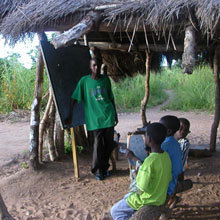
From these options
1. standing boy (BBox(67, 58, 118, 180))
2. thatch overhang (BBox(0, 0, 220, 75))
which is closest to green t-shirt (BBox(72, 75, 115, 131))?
standing boy (BBox(67, 58, 118, 180))

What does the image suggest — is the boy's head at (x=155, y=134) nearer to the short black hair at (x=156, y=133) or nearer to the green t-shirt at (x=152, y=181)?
the short black hair at (x=156, y=133)

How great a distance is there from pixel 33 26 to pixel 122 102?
8.99 metres

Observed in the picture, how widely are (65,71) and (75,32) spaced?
1334mm

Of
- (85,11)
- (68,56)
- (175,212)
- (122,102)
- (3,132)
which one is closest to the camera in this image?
(175,212)

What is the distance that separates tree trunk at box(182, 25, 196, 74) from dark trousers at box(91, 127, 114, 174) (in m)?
1.69

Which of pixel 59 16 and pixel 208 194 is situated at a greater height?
pixel 59 16

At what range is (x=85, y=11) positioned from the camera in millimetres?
3348

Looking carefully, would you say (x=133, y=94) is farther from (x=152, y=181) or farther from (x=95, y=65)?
(x=152, y=181)

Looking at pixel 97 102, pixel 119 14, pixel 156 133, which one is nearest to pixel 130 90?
pixel 97 102

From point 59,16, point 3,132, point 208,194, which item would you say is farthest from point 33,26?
point 3,132

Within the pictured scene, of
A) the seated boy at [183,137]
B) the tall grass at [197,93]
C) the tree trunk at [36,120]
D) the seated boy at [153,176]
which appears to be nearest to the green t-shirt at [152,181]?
the seated boy at [153,176]

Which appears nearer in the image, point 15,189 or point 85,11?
point 85,11

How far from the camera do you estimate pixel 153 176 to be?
2.16 m

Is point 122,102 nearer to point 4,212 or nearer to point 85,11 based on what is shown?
point 85,11
